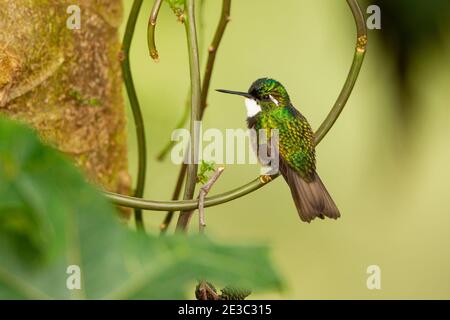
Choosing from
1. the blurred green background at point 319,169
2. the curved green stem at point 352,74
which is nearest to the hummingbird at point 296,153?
the curved green stem at point 352,74

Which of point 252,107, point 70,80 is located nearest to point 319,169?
point 252,107

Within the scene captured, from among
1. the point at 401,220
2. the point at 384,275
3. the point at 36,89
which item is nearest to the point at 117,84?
the point at 36,89

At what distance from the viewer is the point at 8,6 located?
2.86ft

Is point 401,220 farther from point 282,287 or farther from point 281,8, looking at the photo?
point 282,287

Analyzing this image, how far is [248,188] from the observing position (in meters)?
0.73

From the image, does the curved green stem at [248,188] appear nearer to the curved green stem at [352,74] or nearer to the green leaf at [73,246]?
the curved green stem at [352,74]

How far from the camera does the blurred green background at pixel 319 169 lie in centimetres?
166

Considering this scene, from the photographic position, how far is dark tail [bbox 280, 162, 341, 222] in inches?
35.5

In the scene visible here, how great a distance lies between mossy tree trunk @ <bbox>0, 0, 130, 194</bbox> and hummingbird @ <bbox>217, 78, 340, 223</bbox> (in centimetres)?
18

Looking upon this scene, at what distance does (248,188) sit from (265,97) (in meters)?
0.29

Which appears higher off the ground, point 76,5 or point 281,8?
point 281,8

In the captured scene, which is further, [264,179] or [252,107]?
[252,107]

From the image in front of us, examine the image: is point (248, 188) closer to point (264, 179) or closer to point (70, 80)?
point (264, 179)

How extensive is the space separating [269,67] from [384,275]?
1.74ft
